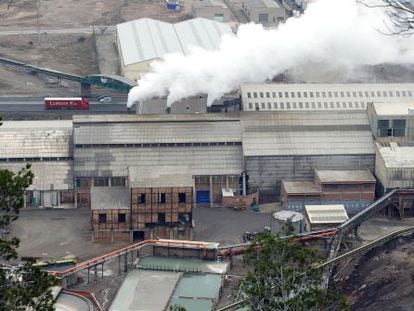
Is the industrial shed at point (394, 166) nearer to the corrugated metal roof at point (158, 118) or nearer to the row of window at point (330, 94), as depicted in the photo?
the row of window at point (330, 94)

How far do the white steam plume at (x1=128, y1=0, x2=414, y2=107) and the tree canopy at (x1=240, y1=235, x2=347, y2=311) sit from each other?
1854 inches

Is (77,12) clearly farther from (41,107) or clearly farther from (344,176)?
(344,176)

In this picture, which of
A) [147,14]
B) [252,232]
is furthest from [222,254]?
[147,14]

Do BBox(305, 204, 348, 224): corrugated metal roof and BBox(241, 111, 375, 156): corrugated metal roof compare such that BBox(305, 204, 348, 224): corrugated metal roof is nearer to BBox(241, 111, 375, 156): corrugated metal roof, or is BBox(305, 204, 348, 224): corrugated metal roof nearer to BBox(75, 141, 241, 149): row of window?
BBox(241, 111, 375, 156): corrugated metal roof

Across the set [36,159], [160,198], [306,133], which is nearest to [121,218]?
[160,198]

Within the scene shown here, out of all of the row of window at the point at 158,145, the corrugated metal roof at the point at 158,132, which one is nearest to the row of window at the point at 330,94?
the corrugated metal roof at the point at 158,132

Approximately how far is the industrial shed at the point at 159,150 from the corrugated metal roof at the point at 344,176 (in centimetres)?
737

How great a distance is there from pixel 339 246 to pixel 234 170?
1458cm

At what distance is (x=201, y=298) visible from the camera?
231ft

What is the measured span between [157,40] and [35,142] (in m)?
44.7

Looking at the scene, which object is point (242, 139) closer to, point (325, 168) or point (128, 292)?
point (325, 168)

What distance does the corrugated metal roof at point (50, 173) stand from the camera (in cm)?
8769

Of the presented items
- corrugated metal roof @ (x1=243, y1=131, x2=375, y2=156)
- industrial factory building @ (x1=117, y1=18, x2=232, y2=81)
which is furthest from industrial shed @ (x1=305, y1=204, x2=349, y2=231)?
industrial factory building @ (x1=117, y1=18, x2=232, y2=81)

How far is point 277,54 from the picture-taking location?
327 feet
